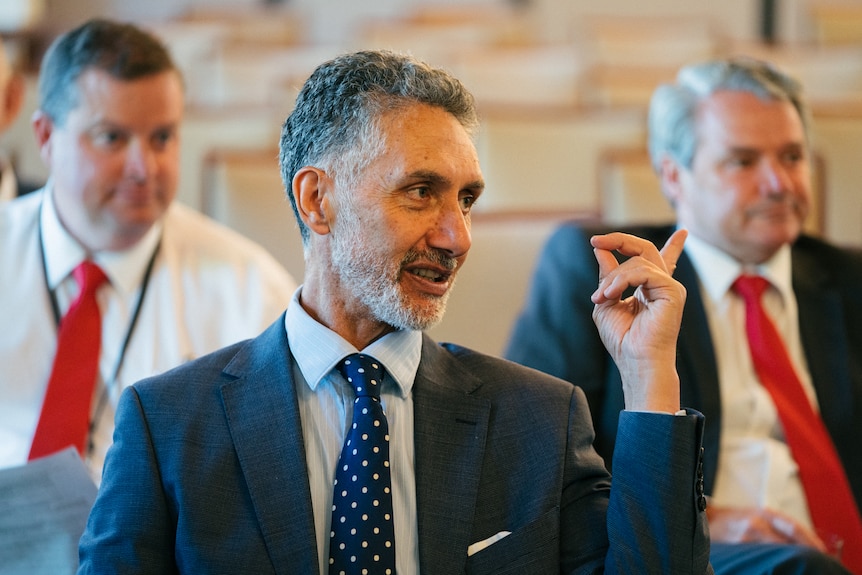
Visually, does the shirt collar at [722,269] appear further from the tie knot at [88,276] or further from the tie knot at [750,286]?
the tie knot at [88,276]

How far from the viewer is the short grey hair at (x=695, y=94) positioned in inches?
87.6

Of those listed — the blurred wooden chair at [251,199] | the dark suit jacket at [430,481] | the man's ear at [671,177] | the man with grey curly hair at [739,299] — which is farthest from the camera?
the blurred wooden chair at [251,199]

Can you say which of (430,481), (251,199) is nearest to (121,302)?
(251,199)

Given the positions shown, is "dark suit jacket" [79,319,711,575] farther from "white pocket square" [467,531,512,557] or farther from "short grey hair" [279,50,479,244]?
"short grey hair" [279,50,479,244]

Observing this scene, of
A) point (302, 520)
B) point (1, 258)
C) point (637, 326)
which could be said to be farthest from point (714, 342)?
point (1, 258)

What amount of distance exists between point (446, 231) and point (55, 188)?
110cm

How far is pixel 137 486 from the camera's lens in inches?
50.1

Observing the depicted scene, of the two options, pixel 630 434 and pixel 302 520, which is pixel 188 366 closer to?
pixel 302 520

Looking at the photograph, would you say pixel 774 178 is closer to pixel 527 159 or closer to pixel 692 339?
pixel 692 339

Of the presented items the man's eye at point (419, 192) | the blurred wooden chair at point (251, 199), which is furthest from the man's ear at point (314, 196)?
the blurred wooden chair at point (251, 199)

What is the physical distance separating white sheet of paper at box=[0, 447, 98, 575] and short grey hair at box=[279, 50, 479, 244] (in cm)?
59

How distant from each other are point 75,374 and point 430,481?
0.92m

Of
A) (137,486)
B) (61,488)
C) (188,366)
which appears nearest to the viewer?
(137,486)

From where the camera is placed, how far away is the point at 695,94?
229 cm
